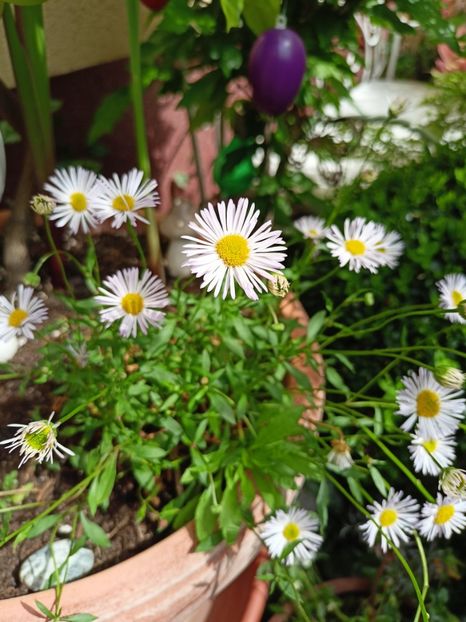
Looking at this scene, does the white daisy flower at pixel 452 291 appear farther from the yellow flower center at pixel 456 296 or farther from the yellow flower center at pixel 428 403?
the yellow flower center at pixel 428 403

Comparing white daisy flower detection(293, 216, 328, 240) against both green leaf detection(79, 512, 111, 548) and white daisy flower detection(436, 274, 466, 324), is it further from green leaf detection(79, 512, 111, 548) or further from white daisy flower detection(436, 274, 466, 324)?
green leaf detection(79, 512, 111, 548)

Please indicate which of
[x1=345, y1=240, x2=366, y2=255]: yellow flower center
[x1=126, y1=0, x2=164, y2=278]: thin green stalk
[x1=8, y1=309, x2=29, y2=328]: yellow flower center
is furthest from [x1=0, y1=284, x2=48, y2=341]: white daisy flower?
[x1=345, y1=240, x2=366, y2=255]: yellow flower center

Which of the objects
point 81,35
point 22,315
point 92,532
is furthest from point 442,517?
point 81,35

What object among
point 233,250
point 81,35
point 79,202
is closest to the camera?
point 233,250

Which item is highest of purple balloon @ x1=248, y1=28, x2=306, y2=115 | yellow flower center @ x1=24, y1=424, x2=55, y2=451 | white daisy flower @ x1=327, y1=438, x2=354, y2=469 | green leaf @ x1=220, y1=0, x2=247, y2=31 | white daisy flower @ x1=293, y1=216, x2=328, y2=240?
purple balloon @ x1=248, y1=28, x2=306, y2=115

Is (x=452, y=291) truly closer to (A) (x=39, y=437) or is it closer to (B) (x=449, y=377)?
(B) (x=449, y=377)

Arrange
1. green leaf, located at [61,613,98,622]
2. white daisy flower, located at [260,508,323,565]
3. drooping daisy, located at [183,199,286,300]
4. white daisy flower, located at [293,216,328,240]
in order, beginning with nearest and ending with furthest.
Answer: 1. drooping daisy, located at [183,199,286,300]
2. green leaf, located at [61,613,98,622]
3. white daisy flower, located at [260,508,323,565]
4. white daisy flower, located at [293,216,328,240]
